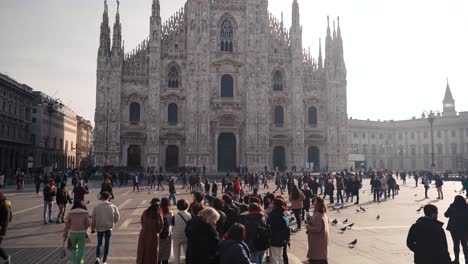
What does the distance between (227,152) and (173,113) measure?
26.7 feet

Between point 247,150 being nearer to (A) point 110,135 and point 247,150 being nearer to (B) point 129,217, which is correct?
(A) point 110,135

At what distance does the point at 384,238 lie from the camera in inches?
492

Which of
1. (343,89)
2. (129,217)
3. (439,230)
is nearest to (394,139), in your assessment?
(343,89)

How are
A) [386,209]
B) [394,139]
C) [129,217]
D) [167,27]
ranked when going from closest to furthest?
1. [129,217]
2. [386,209]
3. [167,27]
4. [394,139]

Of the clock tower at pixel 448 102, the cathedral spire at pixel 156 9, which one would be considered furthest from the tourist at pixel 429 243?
the clock tower at pixel 448 102

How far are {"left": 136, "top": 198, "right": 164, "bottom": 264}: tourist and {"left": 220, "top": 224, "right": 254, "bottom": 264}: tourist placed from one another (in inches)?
102

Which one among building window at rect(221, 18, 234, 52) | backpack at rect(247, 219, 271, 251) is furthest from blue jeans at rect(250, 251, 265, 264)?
building window at rect(221, 18, 234, 52)

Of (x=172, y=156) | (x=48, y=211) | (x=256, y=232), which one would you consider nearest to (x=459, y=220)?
(x=256, y=232)

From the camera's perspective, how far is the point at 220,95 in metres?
50.2

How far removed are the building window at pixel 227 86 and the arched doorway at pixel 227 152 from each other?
506cm

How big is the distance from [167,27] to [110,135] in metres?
14.8

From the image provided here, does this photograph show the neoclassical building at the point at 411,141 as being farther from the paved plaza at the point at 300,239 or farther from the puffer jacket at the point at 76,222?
the puffer jacket at the point at 76,222

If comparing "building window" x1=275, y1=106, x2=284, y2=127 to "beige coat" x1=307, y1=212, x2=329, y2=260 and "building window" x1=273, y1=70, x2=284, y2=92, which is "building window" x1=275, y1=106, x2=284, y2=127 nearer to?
"building window" x1=273, y1=70, x2=284, y2=92

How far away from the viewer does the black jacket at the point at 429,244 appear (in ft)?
20.9
